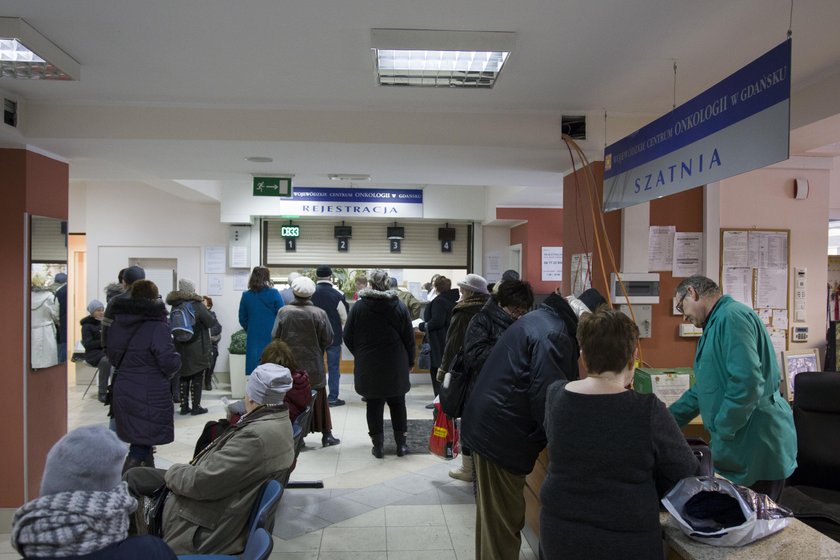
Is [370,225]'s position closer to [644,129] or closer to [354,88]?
[354,88]

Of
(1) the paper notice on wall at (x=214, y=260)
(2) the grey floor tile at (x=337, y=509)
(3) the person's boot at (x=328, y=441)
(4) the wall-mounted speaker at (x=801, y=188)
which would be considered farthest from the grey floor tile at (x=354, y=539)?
(1) the paper notice on wall at (x=214, y=260)

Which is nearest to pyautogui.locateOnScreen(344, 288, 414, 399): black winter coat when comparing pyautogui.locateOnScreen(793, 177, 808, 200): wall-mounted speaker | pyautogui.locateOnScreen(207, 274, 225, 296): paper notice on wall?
pyautogui.locateOnScreen(793, 177, 808, 200): wall-mounted speaker

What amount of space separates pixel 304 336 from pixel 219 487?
2801 millimetres

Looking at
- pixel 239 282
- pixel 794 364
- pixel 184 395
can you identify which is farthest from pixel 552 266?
pixel 184 395

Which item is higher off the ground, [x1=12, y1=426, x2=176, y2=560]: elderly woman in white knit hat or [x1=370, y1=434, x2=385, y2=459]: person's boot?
[x1=12, y1=426, x2=176, y2=560]: elderly woman in white knit hat

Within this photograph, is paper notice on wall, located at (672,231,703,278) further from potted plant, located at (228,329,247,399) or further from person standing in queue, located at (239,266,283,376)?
potted plant, located at (228,329,247,399)

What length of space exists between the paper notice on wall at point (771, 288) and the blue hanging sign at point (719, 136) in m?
1.64

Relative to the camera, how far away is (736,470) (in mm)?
2662

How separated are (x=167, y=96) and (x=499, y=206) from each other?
506 centimetres

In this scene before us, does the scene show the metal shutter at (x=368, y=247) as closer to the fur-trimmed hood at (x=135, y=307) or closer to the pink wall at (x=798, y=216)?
the fur-trimmed hood at (x=135, y=307)

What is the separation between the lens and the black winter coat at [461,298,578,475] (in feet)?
8.13

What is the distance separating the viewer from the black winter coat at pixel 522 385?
2.48 meters

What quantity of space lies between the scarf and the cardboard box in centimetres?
300

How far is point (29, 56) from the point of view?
2871mm
